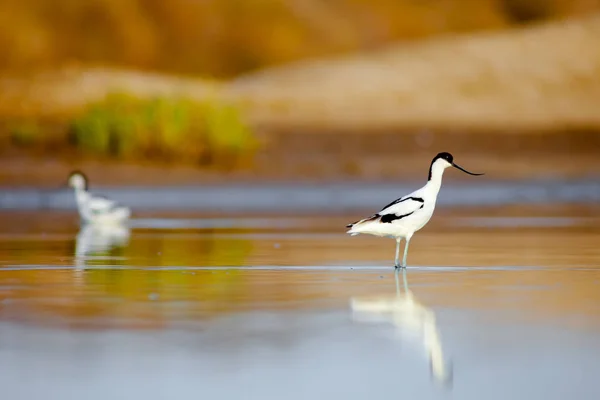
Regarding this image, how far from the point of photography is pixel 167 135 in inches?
1249

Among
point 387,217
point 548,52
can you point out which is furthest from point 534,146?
point 387,217

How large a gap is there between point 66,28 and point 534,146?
2259 centimetres

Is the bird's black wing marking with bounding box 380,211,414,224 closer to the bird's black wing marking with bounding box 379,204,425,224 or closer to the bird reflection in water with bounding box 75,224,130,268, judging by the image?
the bird's black wing marking with bounding box 379,204,425,224

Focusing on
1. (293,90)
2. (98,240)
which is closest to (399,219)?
(98,240)

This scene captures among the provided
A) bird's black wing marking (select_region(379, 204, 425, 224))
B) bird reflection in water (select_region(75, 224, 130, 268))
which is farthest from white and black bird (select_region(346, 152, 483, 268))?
bird reflection in water (select_region(75, 224, 130, 268))

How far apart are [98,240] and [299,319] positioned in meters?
8.29

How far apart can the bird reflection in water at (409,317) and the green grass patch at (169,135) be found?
20594 millimetres

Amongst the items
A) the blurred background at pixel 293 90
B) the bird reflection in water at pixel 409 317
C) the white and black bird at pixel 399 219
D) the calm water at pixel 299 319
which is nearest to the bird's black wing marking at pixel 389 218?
the white and black bird at pixel 399 219

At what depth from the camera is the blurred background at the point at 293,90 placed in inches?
1252

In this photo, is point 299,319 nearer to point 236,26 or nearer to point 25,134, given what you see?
point 25,134

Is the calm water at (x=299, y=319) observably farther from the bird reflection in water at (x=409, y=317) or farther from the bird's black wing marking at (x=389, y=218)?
the bird's black wing marking at (x=389, y=218)

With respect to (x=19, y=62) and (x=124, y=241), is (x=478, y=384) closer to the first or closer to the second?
Answer: (x=124, y=241)

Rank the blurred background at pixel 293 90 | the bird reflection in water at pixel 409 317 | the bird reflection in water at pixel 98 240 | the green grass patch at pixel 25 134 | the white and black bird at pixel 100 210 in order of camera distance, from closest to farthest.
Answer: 1. the bird reflection in water at pixel 409 317
2. the bird reflection in water at pixel 98 240
3. the white and black bird at pixel 100 210
4. the blurred background at pixel 293 90
5. the green grass patch at pixel 25 134

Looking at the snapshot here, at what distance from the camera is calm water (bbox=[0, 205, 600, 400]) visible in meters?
7.26
